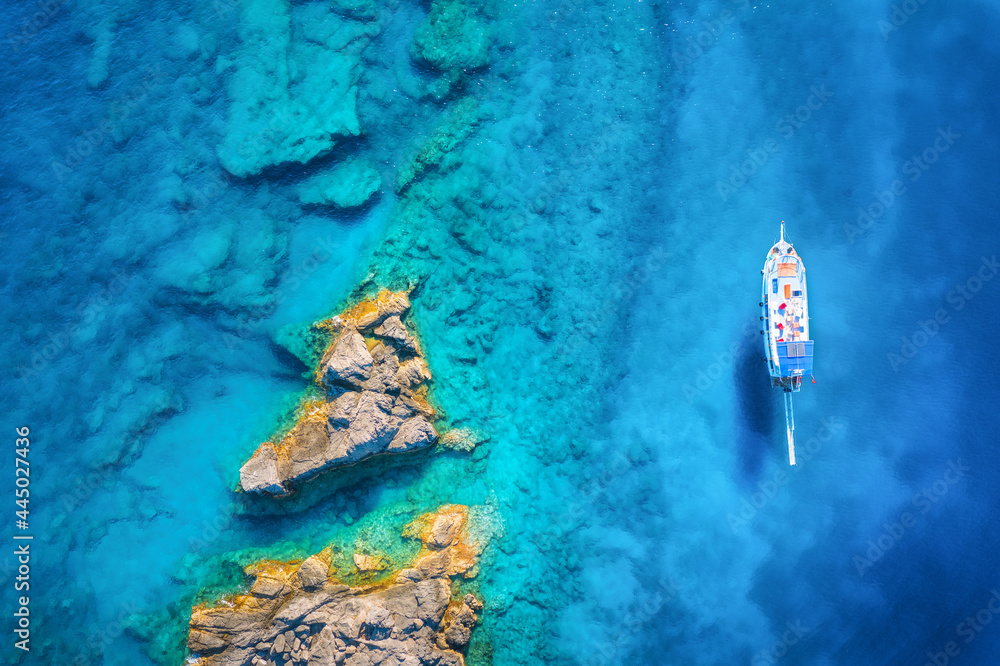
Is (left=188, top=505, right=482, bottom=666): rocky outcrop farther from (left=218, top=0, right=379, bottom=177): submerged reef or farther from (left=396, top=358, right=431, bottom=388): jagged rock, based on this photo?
(left=218, top=0, right=379, bottom=177): submerged reef

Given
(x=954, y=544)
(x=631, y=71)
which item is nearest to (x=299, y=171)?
(x=631, y=71)

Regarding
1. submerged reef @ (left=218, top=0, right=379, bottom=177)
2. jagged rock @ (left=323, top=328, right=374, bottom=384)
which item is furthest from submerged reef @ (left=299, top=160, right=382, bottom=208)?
jagged rock @ (left=323, top=328, right=374, bottom=384)

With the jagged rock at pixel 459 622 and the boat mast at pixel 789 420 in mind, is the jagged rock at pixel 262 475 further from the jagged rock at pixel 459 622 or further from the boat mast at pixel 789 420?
the boat mast at pixel 789 420

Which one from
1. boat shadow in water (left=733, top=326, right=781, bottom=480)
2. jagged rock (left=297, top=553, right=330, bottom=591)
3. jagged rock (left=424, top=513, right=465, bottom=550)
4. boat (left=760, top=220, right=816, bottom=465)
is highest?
boat (left=760, top=220, right=816, bottom=465)

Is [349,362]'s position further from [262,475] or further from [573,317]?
[573,317]

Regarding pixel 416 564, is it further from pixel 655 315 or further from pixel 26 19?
pixel 26 19

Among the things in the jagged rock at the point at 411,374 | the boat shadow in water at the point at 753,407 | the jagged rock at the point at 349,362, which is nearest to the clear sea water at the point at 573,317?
the boat shadow in water at the point at 753,407
